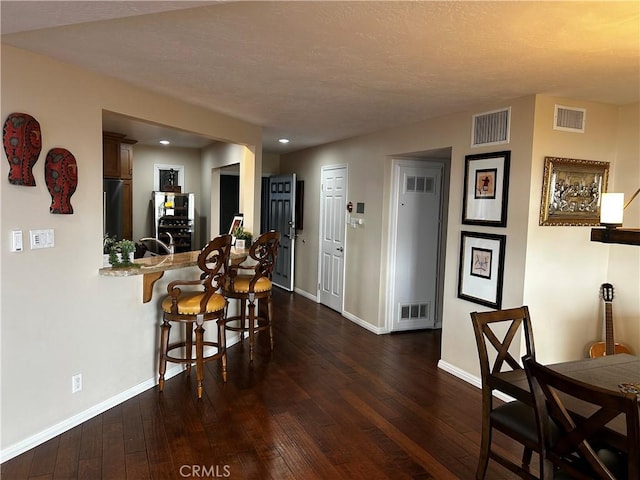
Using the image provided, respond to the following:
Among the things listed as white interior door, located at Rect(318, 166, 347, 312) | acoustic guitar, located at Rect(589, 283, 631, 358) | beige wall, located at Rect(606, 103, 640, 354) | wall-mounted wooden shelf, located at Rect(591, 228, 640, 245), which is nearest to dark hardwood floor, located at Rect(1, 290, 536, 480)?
acoustic guitar, located at Rect(589, 283, 631, 358)

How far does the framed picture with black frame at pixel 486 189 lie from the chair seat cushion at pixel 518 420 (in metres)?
1.59

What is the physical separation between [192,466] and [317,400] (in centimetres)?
112

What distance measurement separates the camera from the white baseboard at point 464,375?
3.49 metres

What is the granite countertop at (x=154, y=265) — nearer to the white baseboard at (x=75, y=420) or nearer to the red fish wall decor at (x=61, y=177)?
the red fish wall decor at (x=61, y=177)

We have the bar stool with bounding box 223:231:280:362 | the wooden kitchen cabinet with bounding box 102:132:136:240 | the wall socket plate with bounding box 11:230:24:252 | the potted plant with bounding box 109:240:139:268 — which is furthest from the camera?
the wooden kitchen cabinet with bounding box 102:132:136:240

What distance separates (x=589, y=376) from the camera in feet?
7.06

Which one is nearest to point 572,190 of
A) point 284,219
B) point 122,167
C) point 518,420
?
point 518,420

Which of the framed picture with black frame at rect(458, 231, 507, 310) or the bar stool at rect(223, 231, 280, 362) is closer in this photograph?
the framed picture with black frame at rect(458, 231, 507, 310)

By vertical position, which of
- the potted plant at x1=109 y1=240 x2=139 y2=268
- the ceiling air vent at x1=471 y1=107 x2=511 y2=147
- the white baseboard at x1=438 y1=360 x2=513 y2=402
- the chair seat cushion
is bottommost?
the white baseboard at x1=438 y1=360 x2=513 y2=402

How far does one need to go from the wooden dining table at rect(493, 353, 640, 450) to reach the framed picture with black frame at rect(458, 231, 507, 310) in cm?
113

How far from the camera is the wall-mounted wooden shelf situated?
6.08 feet

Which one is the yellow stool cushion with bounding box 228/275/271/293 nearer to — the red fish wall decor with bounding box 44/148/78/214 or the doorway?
the doorway

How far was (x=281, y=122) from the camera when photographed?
4.54 m

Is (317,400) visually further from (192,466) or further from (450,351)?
(450,351)
